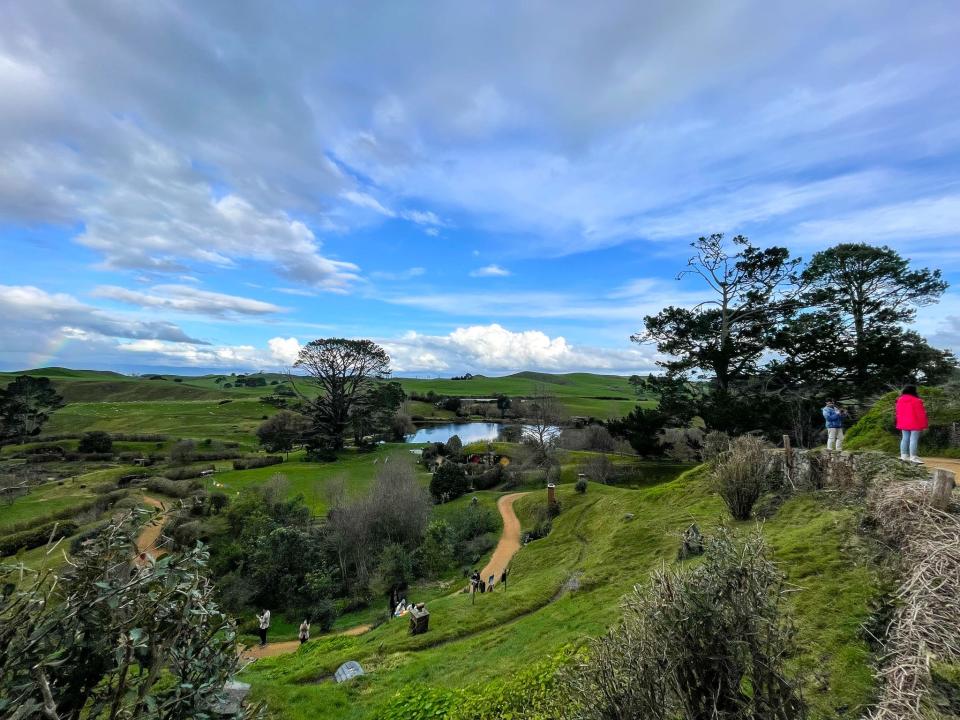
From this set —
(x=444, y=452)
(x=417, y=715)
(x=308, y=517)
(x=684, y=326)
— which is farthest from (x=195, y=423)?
(x=417, y=715)

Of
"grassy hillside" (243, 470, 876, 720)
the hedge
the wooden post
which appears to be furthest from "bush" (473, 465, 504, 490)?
the wooden post

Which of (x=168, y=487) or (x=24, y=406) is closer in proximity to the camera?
(x=168, y=487)

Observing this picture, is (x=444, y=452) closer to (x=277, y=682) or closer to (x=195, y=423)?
(x=277, y=682)

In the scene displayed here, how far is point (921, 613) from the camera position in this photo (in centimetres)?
502

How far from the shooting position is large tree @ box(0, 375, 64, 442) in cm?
5981

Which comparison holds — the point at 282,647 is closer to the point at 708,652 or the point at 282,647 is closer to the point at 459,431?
the point at 708,652

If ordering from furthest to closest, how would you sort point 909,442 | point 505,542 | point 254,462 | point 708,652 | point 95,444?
point 95,444
point 254,462
point 505,542
point 909,442
point 708,652

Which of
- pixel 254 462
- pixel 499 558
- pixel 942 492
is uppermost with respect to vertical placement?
pixel 942 492

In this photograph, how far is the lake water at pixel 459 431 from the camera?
81.1 meters

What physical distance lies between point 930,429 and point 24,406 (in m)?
89.9

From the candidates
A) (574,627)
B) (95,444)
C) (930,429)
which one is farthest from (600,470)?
(95,444)

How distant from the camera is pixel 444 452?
52688 millimetres

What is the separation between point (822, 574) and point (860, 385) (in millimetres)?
25272

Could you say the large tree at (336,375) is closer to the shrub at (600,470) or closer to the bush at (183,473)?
the bush at (183,473)
